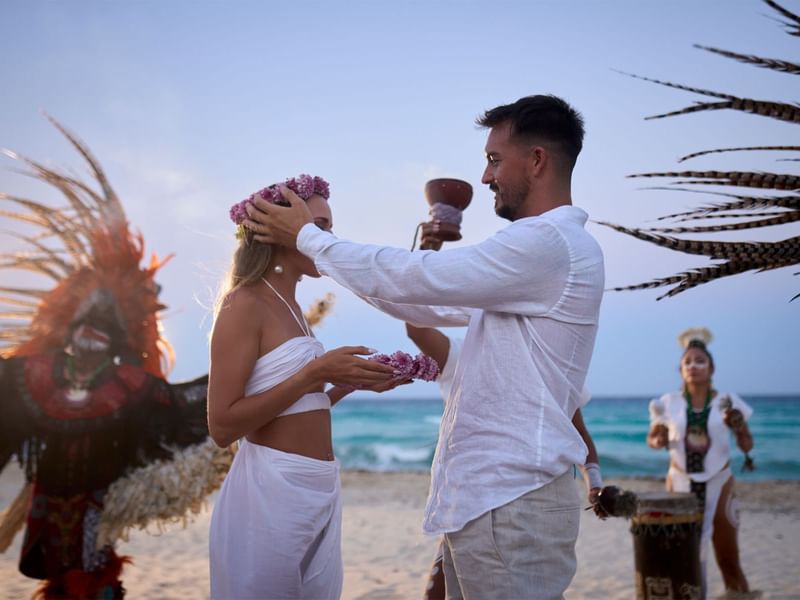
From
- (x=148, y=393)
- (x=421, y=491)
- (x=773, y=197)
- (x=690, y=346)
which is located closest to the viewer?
(x=773, y=197)

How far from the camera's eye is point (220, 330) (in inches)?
98.7

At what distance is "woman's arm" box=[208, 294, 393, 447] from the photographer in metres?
2.36

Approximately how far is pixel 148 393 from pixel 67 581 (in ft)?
3.57

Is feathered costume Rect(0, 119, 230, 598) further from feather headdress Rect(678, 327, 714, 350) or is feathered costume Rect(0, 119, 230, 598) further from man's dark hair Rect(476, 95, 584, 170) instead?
feather headdress Rect(678, 327, 714, 350)

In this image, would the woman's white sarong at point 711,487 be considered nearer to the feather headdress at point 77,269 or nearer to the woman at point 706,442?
the woman at point 706,442

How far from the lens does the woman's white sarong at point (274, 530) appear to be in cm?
243

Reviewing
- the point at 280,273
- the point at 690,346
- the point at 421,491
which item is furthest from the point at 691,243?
the point at 421,491

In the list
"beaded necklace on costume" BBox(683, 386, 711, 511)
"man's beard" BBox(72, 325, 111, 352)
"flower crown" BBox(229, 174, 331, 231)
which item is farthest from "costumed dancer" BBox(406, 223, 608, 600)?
"beaded necklace on costume" BBox(683, 386, 711, 511)

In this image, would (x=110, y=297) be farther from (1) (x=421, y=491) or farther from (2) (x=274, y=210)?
(1) (x=421, y=491)

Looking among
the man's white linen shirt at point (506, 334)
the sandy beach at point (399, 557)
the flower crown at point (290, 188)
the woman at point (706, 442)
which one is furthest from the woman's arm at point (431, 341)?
the woman at point (706, 442)

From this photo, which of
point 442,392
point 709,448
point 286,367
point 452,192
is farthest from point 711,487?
point 286,367

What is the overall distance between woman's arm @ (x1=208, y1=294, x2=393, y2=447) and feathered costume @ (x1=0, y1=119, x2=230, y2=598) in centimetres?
170

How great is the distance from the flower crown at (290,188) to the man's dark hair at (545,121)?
728 mm

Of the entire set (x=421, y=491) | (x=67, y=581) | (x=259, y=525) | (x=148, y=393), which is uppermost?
(x=148, y=393)
